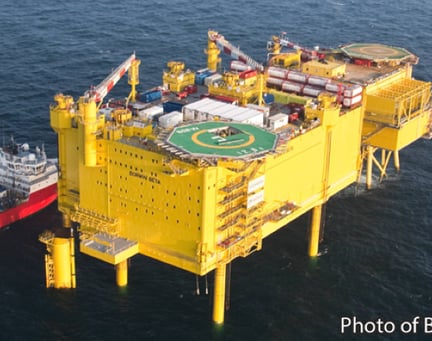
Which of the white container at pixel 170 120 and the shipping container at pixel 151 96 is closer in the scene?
the white container at pixel 170 120

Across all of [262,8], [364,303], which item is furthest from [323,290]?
[262,8]

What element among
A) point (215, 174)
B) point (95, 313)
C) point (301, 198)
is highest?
point (215, 174)

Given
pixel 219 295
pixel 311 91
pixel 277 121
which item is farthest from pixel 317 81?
pixel 219 295

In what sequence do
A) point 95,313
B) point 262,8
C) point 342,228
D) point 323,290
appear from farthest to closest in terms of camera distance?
point 262,8 → point 342,228 → point 323,290 → point 95,313

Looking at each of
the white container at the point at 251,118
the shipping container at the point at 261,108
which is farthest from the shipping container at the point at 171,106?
the white container at the point at 251,118

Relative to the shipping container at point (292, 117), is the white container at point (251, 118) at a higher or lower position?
higher

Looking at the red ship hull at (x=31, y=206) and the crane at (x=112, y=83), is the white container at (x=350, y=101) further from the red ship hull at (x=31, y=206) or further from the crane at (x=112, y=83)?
the red ship hull at (x=31, y=206)

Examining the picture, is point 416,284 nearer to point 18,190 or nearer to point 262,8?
point 18,190

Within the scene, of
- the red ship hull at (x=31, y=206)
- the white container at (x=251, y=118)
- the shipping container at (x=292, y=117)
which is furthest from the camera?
the red ship hull at (x=31, y=206)
